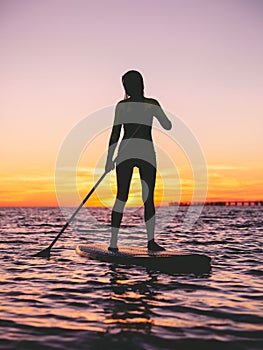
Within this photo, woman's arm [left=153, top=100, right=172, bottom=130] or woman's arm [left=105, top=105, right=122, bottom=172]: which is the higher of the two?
woman's arm [left=153, top=100, right=172, bottom=130]

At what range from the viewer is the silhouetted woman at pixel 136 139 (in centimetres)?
791

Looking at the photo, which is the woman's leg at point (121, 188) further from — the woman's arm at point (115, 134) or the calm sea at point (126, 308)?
the calm sea at point (126, 308)

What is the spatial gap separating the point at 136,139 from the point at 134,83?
3.22 ft

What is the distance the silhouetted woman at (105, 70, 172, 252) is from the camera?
791cm

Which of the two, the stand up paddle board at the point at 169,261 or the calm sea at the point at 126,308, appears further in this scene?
the stand up paddle board at the point at 169,261

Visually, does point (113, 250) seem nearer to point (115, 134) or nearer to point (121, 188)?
point (121, 188)

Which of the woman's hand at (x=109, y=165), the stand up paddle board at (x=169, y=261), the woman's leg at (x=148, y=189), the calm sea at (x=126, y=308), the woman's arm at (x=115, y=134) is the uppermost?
the woman's arm at (x=115, y=134)

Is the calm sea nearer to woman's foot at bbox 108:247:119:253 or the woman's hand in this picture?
woman's foot at bbox 108:247:119:253

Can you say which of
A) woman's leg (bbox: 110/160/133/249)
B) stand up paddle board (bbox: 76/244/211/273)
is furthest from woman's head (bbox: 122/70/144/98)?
stand up paddle board (bbox: 76/244/211/273)

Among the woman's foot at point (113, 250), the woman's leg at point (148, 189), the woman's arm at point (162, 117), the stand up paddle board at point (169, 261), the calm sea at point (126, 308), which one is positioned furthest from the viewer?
the woman's foot at point (113, 250)

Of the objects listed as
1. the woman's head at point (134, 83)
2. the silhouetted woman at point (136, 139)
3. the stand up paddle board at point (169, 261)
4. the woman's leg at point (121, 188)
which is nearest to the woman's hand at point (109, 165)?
the silhouetted woman at point (136, 139)

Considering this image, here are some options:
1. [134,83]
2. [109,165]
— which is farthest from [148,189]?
[134,83]

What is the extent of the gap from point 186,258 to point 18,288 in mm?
2777

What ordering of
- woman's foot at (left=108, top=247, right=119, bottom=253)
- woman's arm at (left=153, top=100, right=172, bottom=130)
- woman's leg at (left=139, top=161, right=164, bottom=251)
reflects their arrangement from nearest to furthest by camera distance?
woman's arm at (left=153, top=100, right=172, bottom=130)
woman's leg at (left=139, top=161, right=164, bottom=251)
woman's foot at (left=108, top=247, right=119, bottom=253)
